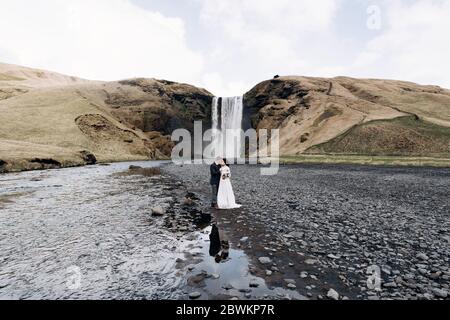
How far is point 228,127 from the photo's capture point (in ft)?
446

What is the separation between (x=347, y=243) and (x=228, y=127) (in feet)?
412

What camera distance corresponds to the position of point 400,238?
40.2 ft

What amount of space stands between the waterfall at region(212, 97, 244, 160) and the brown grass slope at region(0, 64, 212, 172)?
1590 centimetres

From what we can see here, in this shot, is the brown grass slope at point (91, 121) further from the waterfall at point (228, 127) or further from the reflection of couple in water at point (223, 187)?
the reflection of couple in water at point (223, 187)

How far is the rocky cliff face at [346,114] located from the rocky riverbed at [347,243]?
55.2m

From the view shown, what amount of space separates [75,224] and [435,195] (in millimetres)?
26393

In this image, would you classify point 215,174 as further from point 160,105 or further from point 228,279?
point 160,105

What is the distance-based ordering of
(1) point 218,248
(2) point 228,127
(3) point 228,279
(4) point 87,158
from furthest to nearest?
(2) point 228,127 → (4) point 87,158 → (1) point 218,248 → (3) point 228,279

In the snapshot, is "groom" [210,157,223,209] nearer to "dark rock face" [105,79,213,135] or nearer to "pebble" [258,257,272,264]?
"pebble" [258,257,272,264]

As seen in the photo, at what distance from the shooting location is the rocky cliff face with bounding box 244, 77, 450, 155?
70250 millimetres

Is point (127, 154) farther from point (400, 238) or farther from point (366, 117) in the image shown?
point (400, 238)

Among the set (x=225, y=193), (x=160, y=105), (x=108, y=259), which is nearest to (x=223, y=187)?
(x=225, y=193)

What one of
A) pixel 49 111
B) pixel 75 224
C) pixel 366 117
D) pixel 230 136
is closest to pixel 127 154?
pixel 49 111

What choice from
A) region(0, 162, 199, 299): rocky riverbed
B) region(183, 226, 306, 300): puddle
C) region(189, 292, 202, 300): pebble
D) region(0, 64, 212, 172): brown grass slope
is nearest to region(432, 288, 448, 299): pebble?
region(183, 226, 306, 300): puddle
